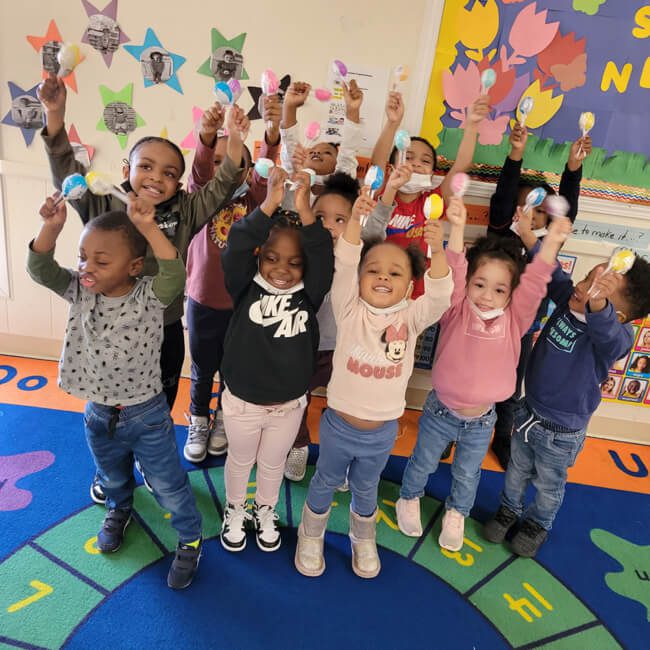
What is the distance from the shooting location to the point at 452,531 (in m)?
1.66

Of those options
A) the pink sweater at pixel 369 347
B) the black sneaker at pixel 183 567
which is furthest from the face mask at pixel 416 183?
the black sneaker at pixel 183 567

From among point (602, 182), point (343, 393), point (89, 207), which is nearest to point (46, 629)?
point (343, 393)

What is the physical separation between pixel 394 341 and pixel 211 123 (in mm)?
827

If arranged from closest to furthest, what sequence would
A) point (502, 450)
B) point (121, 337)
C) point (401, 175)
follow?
1. point (121, 337)
2. point (401, 175)
3. point (502, 450)

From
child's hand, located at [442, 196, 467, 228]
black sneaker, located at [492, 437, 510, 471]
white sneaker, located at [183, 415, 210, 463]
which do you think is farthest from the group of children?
black sneaker, located at [492, 437, 510, 471]

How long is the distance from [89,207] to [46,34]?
1173 millimetres

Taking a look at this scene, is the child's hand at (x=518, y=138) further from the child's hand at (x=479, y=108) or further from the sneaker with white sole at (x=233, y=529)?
the sneaker with white sole at (x=233, y=529)

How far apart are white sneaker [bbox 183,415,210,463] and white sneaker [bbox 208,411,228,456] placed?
0.02m

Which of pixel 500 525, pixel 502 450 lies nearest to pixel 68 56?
pixel 500 525

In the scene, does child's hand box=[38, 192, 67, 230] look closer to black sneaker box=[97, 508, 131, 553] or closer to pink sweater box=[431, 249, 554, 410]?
black sneaker box=[97, 508, 131, 553]

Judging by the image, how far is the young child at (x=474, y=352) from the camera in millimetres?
1464

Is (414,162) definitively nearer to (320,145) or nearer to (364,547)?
(320,145)

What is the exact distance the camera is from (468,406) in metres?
1.55

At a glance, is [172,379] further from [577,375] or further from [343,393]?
[577,375]
